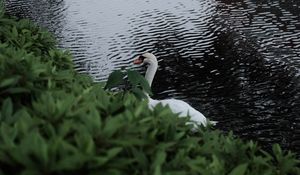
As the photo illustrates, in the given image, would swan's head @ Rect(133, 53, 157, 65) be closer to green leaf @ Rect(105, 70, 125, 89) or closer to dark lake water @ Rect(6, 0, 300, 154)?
dark lake water @ Rect(6, 0, 300, 154)

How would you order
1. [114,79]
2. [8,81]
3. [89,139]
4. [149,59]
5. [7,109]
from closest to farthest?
[89,139] → [7,109] → [8,81] → [114,79] → [149,59]

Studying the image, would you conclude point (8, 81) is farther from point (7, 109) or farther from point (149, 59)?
point (149, 59)

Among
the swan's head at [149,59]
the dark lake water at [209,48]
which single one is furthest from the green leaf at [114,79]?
the dark lake water at [209,48]

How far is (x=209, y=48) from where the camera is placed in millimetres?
18000

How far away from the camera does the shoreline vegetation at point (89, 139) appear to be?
1.80 meters

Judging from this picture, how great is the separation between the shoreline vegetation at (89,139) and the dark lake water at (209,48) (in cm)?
769

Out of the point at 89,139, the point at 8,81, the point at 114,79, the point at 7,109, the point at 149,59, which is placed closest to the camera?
the point at 89,139

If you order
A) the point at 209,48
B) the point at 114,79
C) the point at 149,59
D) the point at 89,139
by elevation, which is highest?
the point at 89,139

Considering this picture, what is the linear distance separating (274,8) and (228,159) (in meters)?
23.1

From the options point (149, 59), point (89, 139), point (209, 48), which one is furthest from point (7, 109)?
point (209, 48)

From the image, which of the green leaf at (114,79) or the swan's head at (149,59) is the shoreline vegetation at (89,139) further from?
the swan's head at (149,59)

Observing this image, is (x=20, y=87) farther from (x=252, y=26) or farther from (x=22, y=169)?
(x=252, y=26)

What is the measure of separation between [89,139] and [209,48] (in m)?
16.4

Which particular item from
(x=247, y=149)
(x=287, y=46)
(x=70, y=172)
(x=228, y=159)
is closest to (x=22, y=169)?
(x=70, y=172)
